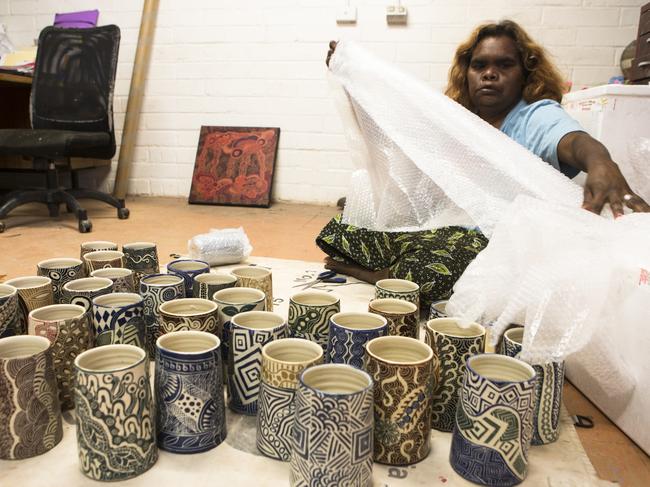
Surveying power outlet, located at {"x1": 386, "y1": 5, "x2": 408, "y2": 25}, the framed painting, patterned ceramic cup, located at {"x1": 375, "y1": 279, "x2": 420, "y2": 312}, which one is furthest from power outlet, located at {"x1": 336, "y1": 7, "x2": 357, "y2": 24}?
patterned ceramic cup, located at {"x1": 375, "y1": 279, "x2": 420, "y2": 312}

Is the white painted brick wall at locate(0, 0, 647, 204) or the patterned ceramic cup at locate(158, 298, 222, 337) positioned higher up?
the white painted brick wall at locate(0, 0, 647, 204)

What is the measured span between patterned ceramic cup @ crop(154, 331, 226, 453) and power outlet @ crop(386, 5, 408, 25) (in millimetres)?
2792

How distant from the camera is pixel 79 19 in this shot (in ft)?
11.2

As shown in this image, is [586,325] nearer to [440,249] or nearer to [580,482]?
[580,482]

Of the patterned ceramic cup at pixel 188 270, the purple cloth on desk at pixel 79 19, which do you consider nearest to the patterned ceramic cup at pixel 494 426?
the patterned ceramic cup at pixel 188 270

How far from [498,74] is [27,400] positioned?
58.8 inches

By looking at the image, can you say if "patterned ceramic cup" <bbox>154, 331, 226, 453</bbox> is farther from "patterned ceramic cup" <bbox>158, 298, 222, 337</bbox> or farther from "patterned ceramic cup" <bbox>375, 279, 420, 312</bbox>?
"patterned ceramic cup" <bbox>375, 279, 420, 312</bbox>

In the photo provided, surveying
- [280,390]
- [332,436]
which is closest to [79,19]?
[280,390]

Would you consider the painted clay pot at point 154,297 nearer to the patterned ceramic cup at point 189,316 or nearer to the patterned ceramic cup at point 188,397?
the patterned ceramic cup at point 189,316

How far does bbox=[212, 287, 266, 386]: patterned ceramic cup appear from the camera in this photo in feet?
2.86

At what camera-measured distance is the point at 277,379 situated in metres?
0.70

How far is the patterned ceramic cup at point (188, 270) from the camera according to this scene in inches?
44.8

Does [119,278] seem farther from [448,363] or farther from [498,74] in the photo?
[498,74]

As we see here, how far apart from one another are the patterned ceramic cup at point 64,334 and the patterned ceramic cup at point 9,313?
55mm
